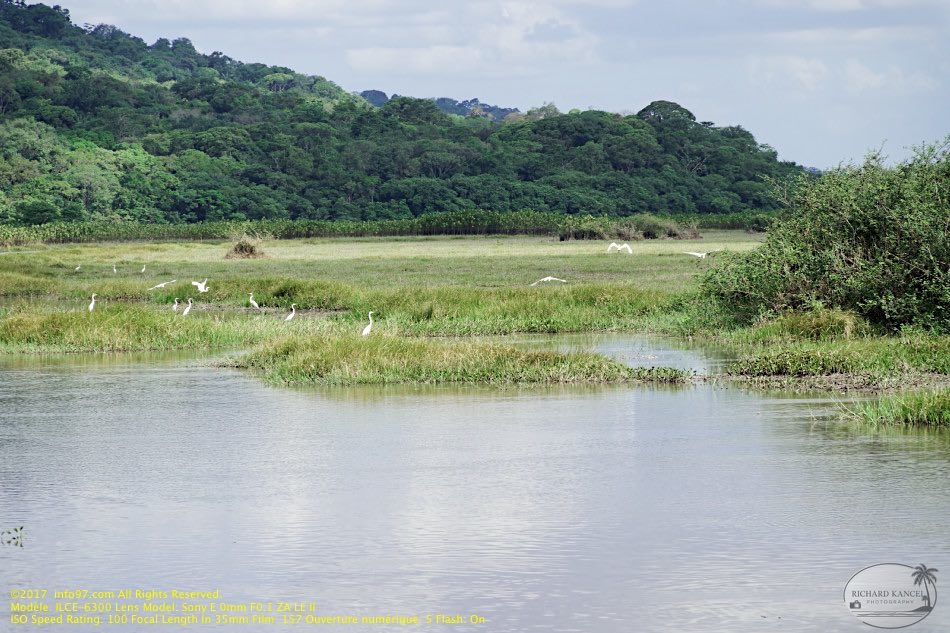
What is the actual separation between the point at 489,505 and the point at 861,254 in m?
15.3

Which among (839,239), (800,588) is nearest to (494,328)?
(839,239)

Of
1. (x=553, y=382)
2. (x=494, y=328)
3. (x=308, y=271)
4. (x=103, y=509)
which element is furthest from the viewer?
(x=308, y=271)

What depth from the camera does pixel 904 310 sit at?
24.9 metres

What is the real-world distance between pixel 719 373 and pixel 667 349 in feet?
14.7

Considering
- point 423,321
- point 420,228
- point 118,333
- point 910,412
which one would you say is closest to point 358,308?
point 423,321

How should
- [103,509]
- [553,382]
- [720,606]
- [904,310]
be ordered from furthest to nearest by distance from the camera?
[904,310] → [553,382] → [103,509] → [720,606]

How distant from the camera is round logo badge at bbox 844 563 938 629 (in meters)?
9.94

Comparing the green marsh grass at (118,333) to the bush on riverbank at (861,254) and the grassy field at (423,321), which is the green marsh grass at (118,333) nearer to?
the grassy field at (423,321)

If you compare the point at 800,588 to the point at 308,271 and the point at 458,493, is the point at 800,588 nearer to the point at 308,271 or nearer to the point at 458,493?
the point at 458,493

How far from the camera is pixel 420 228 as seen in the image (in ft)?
332

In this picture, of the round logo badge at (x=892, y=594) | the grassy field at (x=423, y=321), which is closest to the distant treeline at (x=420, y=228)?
the grassy field at (x=423, y=321)

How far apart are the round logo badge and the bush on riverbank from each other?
1419 centimetres

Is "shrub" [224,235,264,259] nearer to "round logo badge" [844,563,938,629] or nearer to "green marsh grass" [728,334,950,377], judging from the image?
"green marsh grass" [728,334,950,377]

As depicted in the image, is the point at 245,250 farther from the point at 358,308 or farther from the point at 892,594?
the point at 892,594
